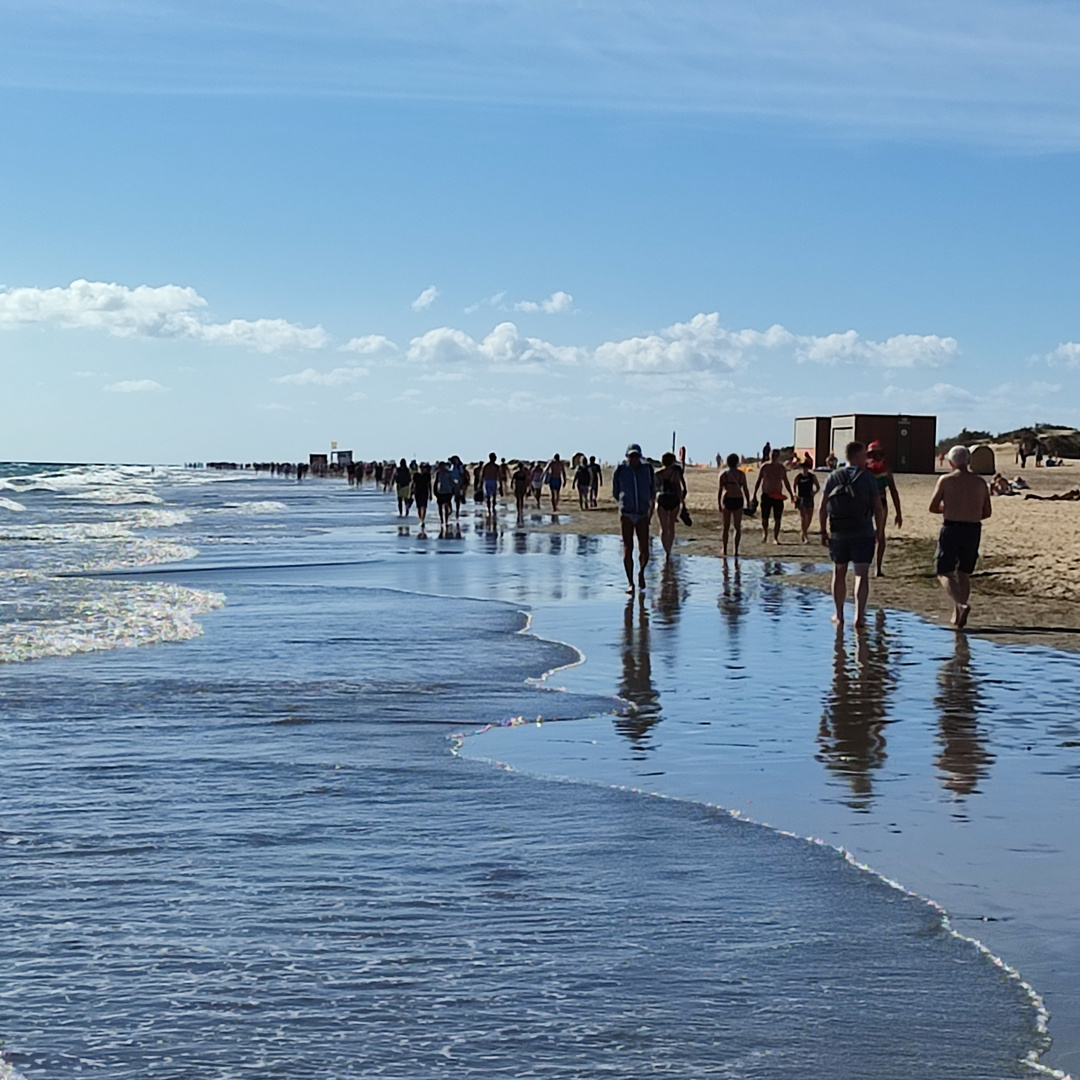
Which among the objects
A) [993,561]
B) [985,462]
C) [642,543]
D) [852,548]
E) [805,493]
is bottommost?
[993,561]

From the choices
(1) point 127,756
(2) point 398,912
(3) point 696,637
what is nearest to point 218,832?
(2) point 398,912

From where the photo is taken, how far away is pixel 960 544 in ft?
46.2

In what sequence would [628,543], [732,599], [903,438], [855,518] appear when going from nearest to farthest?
[855,518]
[732,599]
[628,543]
[903,438]

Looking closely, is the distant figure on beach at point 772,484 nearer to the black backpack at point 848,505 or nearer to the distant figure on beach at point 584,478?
the black backpack at point 848,505

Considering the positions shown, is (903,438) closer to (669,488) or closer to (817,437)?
(817,437)

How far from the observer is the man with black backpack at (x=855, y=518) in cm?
1371

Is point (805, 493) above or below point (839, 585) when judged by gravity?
above

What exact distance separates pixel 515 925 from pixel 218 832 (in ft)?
5.87

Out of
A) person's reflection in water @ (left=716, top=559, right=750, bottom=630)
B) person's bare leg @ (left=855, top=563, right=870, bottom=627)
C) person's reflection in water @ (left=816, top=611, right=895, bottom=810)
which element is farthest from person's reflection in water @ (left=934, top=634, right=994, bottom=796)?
person's reflection in water @ (left=716, top=559, right=750, bottom=630)

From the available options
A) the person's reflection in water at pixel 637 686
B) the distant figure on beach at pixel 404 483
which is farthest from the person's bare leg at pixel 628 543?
the distant figure on beach at pixel 404 483

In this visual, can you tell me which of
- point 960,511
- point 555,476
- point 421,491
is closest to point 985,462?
point 555,476

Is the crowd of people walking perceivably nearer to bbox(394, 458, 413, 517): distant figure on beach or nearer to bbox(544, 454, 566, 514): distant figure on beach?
bbox(394, 458, 413, 517): distant figure on beach

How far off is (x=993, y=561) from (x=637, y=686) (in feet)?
40.5

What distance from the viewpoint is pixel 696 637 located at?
45.4 ft
